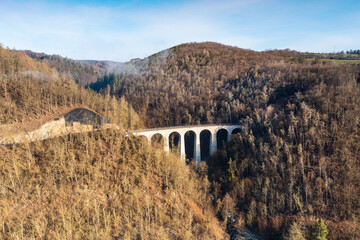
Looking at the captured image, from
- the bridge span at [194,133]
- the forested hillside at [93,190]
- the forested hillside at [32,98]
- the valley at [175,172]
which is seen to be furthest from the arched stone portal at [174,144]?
the forested hillside at [32,98]

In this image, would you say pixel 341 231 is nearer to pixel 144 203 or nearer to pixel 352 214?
pixel 352 214

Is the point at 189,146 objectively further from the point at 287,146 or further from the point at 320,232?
the point at 320,232

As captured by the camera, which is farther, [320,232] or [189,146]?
[189,146]

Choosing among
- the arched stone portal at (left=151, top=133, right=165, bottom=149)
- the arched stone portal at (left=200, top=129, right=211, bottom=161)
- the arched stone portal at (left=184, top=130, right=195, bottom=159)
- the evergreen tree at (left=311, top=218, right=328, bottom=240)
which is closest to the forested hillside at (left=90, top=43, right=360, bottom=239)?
the evergreen tree at (left=311, top=218, right=328, bottom=240)

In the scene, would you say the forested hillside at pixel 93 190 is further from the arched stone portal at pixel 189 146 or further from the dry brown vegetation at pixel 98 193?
the arched stone portal at pixel 189 146

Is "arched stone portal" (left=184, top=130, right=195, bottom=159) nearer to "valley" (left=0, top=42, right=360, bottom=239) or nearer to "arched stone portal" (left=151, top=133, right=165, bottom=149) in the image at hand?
"valley" (left=0, top=42, right=360, bottom=239)

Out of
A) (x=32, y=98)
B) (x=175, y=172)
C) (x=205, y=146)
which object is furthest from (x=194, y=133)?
(x=32, y=98)

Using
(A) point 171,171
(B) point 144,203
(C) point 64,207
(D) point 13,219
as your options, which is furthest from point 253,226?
(D) point 13,219
